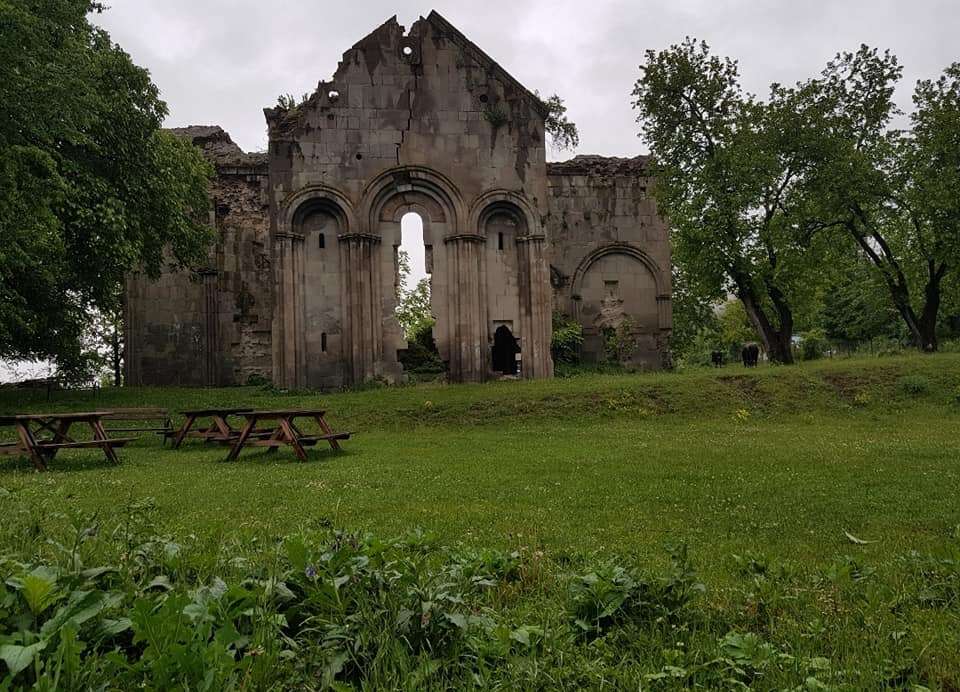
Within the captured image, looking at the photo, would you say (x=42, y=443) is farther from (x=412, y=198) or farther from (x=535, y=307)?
(x=535, y=307)

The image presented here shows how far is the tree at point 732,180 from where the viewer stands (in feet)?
77.2

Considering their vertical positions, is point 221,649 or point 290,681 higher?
point 221,649

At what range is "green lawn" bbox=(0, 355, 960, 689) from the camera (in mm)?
4289

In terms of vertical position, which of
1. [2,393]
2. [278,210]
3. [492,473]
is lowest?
[492,473]

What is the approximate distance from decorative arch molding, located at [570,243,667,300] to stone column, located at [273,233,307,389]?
11349 mm

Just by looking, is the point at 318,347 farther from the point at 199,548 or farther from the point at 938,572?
the point at 938,572

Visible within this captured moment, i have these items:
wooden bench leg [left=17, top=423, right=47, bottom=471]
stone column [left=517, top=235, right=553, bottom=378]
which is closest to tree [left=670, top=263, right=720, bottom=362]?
stone column [left=517, top=235, right=553, bottom=378]

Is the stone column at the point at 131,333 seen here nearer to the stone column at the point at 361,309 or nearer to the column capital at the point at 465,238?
the stone column at the point at 361,309

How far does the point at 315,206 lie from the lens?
22.1m

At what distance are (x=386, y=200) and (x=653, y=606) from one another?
20.5 metres

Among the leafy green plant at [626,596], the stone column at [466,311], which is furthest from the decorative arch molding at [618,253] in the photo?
the leafy green plant at [626,596]

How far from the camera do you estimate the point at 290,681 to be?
2465mm

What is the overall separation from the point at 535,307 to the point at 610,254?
21.2ft

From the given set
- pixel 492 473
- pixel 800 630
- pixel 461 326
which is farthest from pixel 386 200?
pixel 800 630
